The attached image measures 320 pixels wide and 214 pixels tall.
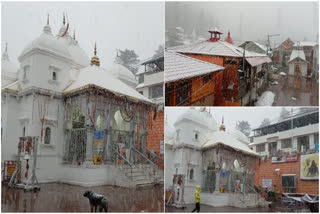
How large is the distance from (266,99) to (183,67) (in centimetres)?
131

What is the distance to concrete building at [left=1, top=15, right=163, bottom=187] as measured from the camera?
485 cm

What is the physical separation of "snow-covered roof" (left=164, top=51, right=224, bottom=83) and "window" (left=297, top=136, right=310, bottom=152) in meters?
1.61

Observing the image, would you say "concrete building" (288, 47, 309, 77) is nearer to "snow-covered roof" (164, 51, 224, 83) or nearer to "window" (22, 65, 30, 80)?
"snow-covered roof" (164, 51, 224, 83)

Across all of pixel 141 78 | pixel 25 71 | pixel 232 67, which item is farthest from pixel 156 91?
pixel 25 71

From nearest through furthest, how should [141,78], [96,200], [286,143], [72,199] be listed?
[96,200] < [72,199] < [141,78] < [286,143]

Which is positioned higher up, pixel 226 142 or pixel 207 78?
pixel 207 78

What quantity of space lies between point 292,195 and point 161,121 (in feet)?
7.30

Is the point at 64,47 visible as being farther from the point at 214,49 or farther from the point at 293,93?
the point at 293,93

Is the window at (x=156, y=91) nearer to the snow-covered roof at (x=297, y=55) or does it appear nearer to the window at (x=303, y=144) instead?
the snow-covered roof at (x=297, y=55)

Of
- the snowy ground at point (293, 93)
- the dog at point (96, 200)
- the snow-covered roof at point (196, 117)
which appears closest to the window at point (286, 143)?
the snowy ground at point (293, 93)

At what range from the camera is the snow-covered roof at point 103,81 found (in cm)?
502

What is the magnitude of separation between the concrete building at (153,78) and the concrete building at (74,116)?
12 centimetres

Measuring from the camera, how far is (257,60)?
5.04 metres

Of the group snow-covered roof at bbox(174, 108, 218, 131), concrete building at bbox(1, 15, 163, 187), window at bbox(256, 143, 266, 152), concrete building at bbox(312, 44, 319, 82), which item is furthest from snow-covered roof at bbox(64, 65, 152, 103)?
concrete building at bbox(312, 44, 319, 82)
